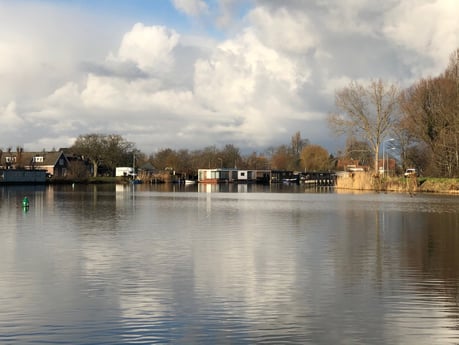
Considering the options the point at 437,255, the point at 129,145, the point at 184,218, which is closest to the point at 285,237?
the point at 437,255

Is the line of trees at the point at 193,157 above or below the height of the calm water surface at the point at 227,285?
above

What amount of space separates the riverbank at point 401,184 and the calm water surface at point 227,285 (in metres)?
38.8

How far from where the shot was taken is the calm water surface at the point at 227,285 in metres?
9.03

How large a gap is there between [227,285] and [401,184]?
55487 mm

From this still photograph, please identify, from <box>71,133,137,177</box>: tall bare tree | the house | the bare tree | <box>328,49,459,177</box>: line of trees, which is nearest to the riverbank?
<box>328,49,459,177</box>: line of trees

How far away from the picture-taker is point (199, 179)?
437 feet

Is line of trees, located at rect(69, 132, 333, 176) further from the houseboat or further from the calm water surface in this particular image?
the calm water surface

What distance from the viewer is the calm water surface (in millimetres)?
9031

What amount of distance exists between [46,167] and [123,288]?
112265 millimetres

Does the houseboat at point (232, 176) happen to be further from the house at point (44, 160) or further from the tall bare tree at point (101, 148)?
the house at point (44, 160)

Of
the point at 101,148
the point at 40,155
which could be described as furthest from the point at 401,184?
the point at 40,155

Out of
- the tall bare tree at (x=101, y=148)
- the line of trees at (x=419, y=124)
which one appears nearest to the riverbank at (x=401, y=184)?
the line of trees at (x=419, y=124)

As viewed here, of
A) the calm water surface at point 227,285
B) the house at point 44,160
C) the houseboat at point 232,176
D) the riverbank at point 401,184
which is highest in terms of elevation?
the house at point 44,160

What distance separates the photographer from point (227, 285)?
12539mm
